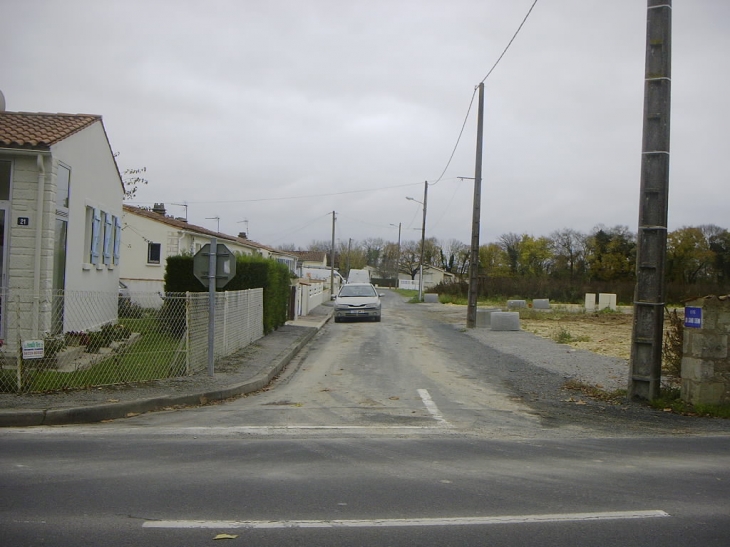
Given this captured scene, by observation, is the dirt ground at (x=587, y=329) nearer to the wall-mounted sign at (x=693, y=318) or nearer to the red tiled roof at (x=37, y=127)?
the wall-mounted sign at (x=693, y=318)

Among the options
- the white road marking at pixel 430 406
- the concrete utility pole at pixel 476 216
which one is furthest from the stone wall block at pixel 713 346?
the concrete utility pole at pixel 476 216

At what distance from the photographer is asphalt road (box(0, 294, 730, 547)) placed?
14.6ft

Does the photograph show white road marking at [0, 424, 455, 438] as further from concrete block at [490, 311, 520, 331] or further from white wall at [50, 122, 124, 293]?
concrete block at [490, 311, 520, 331]

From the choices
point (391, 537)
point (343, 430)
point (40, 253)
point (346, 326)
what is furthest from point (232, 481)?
point (346, 326)

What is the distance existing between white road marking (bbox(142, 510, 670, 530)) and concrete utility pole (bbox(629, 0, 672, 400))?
5.75 m

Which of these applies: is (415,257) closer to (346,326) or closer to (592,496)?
(346,326)

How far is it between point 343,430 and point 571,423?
314 centimetres

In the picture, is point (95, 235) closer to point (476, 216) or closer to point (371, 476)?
point (371, 476)

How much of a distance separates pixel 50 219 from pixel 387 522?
965 cm

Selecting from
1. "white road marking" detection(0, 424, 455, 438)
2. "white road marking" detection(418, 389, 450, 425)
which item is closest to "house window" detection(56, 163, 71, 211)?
"white road marking" detection(0, 424, 455, 438)

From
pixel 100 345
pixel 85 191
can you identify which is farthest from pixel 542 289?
pixel 100 345

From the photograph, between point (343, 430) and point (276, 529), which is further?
point (343, 430)

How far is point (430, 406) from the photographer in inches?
390

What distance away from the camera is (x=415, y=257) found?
12744 cm
